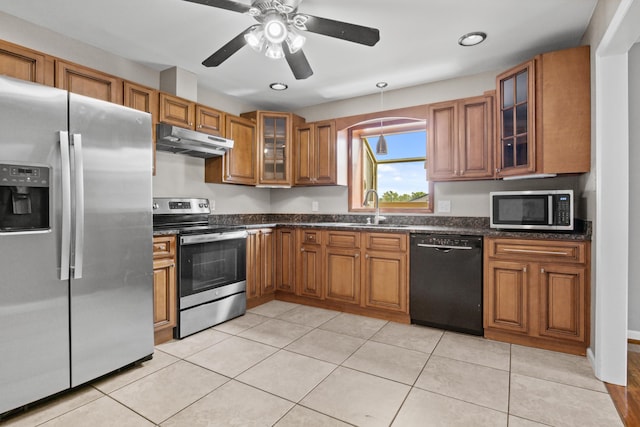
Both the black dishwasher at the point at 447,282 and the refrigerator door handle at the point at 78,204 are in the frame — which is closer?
the refrigerator door handle at the point at 78,204

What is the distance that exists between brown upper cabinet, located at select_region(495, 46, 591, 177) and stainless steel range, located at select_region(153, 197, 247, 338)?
2.73 meters

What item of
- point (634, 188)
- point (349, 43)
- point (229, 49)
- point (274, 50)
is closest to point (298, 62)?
point (274, 50)

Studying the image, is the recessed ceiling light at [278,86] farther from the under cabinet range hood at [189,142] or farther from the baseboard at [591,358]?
the baseboard at [591,358]

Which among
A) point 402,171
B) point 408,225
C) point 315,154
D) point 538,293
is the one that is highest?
point 315,154

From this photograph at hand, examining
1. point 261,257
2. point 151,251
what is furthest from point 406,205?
point 151,251

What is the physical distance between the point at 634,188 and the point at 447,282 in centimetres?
173

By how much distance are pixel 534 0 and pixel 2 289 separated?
3637mm

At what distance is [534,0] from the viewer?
2234 millimetres

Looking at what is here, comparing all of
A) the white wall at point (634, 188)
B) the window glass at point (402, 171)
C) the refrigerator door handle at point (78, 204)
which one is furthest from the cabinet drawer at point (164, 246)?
the white wall at point (634, 188)

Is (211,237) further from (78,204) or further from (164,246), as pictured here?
(78,204)

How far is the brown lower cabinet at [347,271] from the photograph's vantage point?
3.25 metres

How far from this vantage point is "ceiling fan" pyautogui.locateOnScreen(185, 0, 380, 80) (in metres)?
1.93

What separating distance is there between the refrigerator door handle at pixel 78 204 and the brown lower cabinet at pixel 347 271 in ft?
7.33

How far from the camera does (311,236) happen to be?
3754mm
